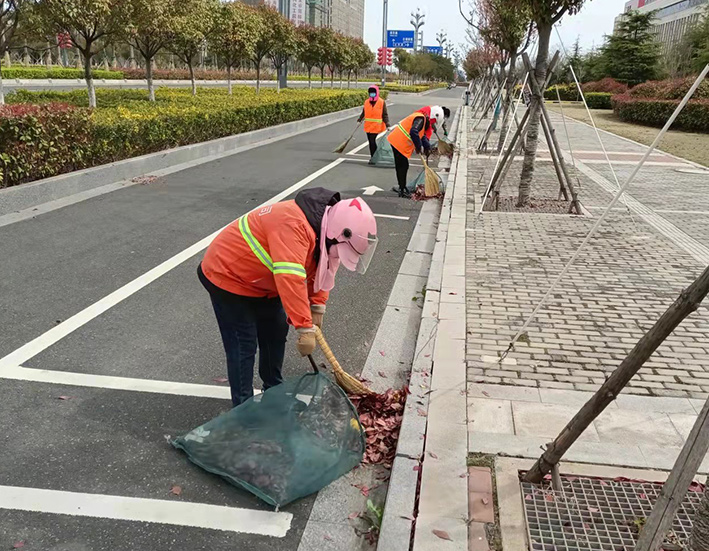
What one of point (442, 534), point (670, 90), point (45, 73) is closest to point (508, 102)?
point (442, 534)

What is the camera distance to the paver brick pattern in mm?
4207

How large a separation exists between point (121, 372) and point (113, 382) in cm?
14

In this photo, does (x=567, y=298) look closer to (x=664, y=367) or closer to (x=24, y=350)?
(x=664, y=367)

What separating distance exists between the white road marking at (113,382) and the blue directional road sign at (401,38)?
6564cm

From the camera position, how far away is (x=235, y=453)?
2947 mm

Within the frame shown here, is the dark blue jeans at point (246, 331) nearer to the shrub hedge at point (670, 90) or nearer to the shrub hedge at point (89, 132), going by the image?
the shrub hedge at point (89, 132)

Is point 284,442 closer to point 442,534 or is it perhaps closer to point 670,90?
point 442,534

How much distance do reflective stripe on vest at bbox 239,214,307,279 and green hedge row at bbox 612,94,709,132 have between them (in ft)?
84.3

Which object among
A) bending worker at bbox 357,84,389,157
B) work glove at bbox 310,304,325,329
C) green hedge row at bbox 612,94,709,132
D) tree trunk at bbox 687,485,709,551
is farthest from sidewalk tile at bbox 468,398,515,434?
green hedge row at bbox 612,94,709,132

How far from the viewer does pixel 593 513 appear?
2738 mm

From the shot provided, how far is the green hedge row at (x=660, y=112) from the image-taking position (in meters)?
24.0

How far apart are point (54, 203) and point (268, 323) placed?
6144mm

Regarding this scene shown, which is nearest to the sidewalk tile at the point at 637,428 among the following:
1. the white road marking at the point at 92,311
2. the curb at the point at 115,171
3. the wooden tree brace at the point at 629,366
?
the wooden tree brace at the point at 629,366

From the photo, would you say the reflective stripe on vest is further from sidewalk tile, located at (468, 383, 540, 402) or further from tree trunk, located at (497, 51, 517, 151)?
tree trunk, located at (497, 51, 517, 151)
